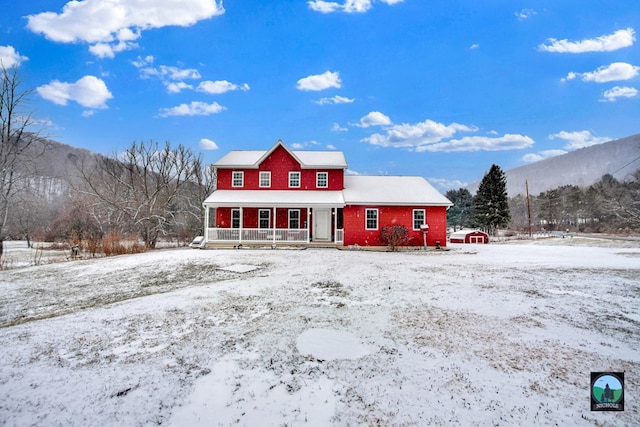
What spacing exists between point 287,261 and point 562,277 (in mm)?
10298

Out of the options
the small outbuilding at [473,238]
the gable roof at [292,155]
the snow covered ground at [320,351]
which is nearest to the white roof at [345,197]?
the gable roof at [292,155]

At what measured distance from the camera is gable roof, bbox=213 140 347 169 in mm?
21875

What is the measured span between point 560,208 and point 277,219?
193ft

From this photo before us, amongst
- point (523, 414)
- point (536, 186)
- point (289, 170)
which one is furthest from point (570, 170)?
point (523, 414)

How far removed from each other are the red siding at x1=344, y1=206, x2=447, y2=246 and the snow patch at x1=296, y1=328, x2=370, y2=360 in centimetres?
1438

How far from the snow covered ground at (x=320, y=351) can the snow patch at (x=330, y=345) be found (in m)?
0.04

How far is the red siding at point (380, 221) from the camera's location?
20.6m

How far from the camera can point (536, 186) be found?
16675 cm

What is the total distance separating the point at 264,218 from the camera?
21672mm

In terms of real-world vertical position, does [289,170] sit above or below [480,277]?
above

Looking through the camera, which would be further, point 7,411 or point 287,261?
point 287,261

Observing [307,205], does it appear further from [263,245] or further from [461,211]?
[461,211]

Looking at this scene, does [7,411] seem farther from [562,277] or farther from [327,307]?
[562,277]

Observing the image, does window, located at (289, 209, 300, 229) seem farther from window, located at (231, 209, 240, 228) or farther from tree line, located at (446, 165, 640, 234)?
tree line, located at (446, 165, 640, 234)
